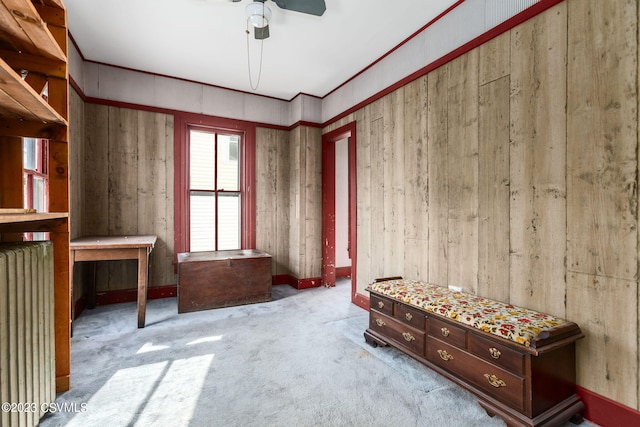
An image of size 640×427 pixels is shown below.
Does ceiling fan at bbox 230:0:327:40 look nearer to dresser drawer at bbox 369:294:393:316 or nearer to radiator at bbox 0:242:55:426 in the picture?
radiator at bbox 0:242:55:426

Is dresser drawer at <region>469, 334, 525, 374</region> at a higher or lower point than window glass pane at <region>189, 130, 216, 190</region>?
lower

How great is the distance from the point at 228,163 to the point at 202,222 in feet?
3.31

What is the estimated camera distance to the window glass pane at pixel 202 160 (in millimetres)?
4613

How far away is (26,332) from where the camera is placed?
5.13 ft

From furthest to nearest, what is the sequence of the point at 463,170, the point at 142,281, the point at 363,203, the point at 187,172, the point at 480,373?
the point at 187,172, the point at 363,203, the point at 142,281, the point at 463,170, the point at 480,373

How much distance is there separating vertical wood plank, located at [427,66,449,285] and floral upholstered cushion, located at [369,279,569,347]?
0.82ft

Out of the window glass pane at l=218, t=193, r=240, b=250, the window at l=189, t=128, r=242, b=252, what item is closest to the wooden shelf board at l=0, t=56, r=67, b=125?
the window at l=189, t=128, r=242, b=252

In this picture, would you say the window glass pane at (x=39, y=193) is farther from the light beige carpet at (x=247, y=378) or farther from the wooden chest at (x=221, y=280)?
the wooden chest at (x=221, y=280)

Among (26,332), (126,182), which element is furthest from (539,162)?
(126,182)

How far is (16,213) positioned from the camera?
1.36 metres

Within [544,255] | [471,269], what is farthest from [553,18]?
[471,269]

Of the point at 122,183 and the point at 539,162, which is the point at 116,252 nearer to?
the point at 122,183

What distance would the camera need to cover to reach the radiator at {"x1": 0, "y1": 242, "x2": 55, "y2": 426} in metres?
1.39

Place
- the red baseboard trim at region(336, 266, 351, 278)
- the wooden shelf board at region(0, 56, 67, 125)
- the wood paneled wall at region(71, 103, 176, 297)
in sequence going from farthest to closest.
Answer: the red baseboard trim at region(336, 266, 351, 278)
the wood paneled wall at region(71, 103, 176, 297)
the wooden shelf board at region(0, 56, 67, 125)
